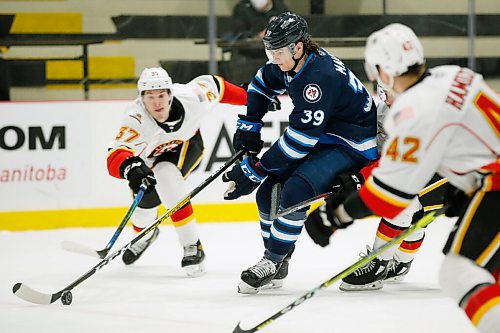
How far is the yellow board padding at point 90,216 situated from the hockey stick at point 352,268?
9.13 feet

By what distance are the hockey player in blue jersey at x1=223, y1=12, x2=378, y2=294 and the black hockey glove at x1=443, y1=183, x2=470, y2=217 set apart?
0.98 metres

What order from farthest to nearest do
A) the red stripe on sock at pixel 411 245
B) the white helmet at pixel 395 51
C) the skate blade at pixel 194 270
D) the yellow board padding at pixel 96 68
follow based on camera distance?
the yellow board padding at pixel 96 68 → the skate blade at pixel 194 270 → the red stripe on sock at pixel 411 245 → the white helmet at pixel 395 51

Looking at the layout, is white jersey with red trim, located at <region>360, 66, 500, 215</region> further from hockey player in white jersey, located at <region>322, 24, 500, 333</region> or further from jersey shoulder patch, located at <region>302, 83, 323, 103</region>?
jersey shoulder patch, located at <region>302, 83, 323, 103</region>

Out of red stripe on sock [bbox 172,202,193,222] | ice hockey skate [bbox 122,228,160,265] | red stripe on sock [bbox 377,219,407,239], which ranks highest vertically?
red stripe on sock [bbox 377,219,407,239]

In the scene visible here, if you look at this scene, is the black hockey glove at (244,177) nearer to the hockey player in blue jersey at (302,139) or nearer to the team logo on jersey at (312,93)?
the hockey player in blue jersey at (302,139)

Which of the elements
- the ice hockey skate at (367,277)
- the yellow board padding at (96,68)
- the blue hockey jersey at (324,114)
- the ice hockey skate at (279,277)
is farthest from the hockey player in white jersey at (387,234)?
the yellow board padding at (96,68)

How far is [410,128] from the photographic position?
2.40 m

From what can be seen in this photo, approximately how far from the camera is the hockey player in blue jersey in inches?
141

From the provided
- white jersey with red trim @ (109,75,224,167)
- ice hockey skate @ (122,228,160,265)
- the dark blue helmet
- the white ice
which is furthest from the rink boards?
the dark blue helmet

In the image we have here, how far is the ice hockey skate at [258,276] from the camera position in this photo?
3.75 metres

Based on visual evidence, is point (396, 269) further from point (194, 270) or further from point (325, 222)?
point (325, 222)

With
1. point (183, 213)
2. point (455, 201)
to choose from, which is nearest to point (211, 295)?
point (183, 213)

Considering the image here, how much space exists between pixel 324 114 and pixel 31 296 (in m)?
1.37

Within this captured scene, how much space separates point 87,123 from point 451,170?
3503mm
